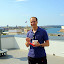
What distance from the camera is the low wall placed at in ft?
24.5

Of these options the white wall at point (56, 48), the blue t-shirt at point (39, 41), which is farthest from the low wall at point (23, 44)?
the blue t-shirt at point (39, 41)

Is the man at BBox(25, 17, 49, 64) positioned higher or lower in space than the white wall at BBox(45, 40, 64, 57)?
higher

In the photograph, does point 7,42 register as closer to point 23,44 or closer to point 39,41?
point 23,44

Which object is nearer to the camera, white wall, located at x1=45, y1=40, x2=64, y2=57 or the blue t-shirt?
the blue t-shirt

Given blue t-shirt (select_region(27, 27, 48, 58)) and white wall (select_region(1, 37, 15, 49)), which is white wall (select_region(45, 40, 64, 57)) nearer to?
white wall (select_region(1, 37, 15, 49))

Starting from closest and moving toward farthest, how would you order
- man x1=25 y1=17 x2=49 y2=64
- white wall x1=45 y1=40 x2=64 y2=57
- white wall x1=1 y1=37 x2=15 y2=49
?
man x1=25 y1=17 x2=49 y2=64, white wall x1=45 y1=40 x2=64 y2=57, white wall x1=1 y1=37 x2=15 y2=49

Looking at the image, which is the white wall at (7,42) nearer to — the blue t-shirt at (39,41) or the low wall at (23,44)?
the low wall at (23,44)

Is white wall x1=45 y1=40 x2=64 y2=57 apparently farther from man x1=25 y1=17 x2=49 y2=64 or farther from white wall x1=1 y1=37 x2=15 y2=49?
man x1=25 y1=17 x2=49 y2=64

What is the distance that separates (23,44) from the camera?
9.77m

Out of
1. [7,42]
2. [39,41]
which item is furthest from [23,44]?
[39,41]

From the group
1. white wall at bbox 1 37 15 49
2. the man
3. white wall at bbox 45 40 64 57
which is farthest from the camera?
white wall at bbox 1 37 15 49

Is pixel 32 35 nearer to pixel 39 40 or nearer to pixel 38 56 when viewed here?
pixel 39 40

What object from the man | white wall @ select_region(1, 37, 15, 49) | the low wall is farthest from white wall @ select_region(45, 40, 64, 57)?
the man

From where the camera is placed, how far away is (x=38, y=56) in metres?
1.96
